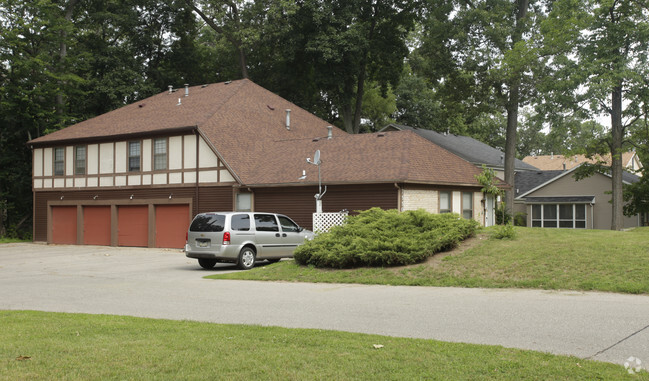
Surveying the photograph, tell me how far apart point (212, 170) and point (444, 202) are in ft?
35.1

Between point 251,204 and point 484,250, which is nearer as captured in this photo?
point 484,250

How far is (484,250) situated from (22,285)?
11528mm

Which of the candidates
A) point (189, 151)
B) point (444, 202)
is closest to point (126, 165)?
point (189, 151)

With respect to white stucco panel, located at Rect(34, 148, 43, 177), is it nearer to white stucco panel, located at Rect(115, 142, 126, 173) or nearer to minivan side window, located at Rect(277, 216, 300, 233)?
white stucco panel, located at Rect(115, 142, 126, 173)

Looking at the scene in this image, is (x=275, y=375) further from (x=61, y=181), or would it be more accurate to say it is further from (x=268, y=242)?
(x=61, y=181)

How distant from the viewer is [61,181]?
112 feet

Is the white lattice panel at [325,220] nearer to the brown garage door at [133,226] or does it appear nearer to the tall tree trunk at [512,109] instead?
the brown garage door at [133,226]

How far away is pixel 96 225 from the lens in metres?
32.8

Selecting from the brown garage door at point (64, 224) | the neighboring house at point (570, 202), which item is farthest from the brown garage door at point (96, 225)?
the neighboring house at point (570, 202)

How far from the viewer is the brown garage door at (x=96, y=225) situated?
1278 inches

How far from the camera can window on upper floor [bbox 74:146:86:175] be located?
3331cm

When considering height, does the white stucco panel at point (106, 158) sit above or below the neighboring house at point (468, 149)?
below

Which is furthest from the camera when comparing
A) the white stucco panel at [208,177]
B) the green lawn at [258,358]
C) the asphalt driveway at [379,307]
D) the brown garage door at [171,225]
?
the brown garage door at [171,225]

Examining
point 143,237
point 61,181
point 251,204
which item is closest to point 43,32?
point 61,181
